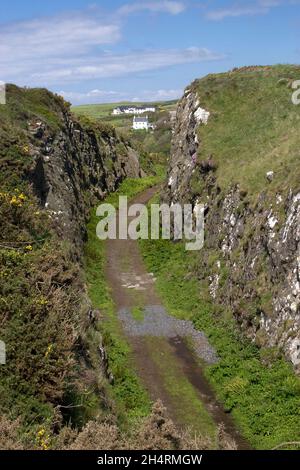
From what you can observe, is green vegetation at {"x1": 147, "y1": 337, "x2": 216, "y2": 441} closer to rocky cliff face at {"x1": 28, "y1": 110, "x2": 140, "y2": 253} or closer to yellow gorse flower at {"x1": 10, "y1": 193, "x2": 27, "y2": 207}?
yellow gorse flower at {"x1": 10, "y1": 193, "x2": 27, "y2": 207}

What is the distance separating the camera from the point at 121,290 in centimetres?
3312

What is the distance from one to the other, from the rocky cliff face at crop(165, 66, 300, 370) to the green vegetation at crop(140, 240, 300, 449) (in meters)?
0.68

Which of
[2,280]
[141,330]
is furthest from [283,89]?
[2,280]

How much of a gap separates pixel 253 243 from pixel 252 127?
1677 centimetres

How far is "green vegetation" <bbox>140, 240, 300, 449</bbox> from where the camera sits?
18.4m

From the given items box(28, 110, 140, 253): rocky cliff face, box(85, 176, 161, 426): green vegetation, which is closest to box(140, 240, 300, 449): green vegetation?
box(85, 176, 161, 426): green vegetation

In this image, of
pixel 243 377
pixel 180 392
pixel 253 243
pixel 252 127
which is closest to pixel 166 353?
pixel 180 392

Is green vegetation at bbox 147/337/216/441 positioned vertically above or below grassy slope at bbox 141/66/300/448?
below

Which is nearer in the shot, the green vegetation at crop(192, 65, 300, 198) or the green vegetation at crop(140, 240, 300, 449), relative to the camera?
the green vegetation at crop(140, 240, 300, 449)

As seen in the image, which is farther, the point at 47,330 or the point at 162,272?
the point at 162,272

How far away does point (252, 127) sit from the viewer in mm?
41031

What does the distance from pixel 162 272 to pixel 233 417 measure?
16.8 metres

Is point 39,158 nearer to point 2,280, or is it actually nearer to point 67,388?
point 2,280
